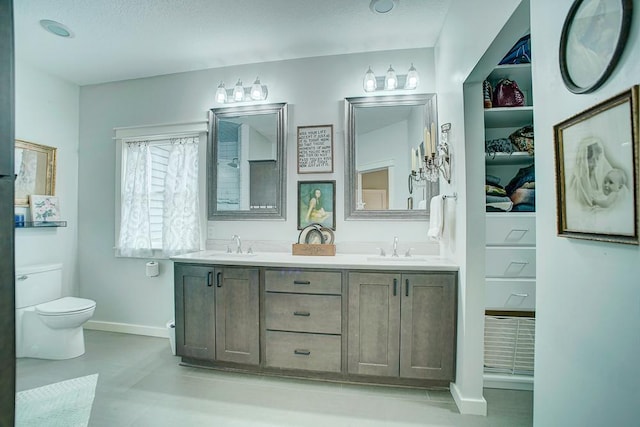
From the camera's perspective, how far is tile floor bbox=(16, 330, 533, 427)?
168 centimetres

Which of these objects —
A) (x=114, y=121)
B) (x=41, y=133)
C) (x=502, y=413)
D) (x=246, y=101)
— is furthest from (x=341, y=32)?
(x=41, y=133)

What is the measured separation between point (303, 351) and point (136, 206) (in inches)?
91.0

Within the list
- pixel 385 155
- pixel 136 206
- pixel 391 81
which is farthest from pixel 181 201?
pixel 391 81

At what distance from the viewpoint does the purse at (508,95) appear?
1.99 m

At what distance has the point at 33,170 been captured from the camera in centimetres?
275

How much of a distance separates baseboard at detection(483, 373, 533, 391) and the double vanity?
0.39m

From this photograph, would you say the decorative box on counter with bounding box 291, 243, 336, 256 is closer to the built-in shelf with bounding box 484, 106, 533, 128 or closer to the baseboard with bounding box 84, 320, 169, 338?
the built-in shelf with bounding box 484, 106, 533, 128

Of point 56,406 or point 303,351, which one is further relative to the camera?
point 303,351

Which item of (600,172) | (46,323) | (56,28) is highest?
(56,28)

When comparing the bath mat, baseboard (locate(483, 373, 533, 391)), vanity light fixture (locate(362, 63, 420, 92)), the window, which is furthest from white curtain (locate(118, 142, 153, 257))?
baseboard (locate(483, 373, 533, 391))

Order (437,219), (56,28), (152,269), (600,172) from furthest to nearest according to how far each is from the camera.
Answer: (152,269) < (56,28) < (437,219) < (600,172)

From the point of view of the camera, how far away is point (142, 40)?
2371 millimetres

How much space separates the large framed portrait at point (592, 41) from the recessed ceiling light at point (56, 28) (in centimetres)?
323

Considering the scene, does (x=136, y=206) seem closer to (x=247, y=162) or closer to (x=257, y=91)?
(x=247, y=162)
